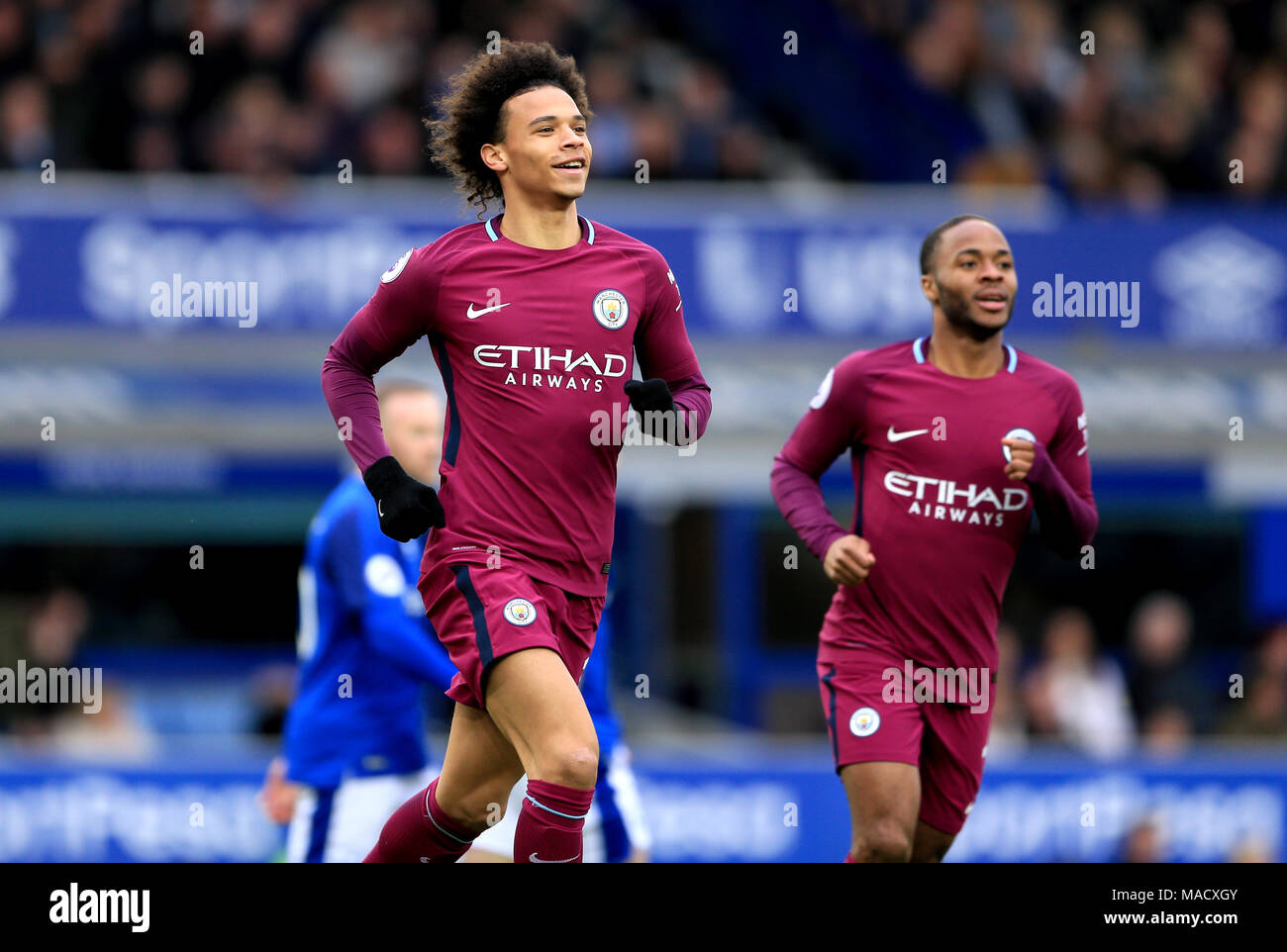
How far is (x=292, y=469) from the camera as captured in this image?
14875 millimetres

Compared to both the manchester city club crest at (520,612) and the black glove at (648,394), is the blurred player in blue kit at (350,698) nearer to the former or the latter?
the manchester city club crest at (520,612)

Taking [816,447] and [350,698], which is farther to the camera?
[350,698]

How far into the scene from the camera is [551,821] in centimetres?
502

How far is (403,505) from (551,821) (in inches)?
35.3

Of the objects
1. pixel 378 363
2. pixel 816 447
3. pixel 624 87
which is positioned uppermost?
pixel 624 87

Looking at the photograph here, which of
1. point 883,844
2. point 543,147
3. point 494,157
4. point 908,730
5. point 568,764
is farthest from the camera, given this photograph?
point 908,730

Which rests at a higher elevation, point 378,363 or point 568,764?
point 378,363

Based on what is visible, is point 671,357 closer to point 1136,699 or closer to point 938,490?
point 938,490

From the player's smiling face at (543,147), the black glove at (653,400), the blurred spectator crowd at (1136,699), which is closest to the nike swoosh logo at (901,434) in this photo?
the black glove at (653,400)

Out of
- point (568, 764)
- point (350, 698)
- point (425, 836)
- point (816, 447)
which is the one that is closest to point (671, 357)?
point (816, 447)

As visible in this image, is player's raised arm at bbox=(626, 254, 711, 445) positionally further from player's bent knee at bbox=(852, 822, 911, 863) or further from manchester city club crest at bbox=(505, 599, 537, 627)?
player's bent knee at bbox=(852, 822, 911, 863)

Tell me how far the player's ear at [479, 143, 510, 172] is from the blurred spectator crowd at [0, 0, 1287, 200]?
27.3ft

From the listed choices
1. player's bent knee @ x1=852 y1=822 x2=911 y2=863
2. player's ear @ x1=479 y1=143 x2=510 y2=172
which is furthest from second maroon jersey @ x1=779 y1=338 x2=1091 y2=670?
player's ear @ x1=479 y1=143 x2=510 y2=172
